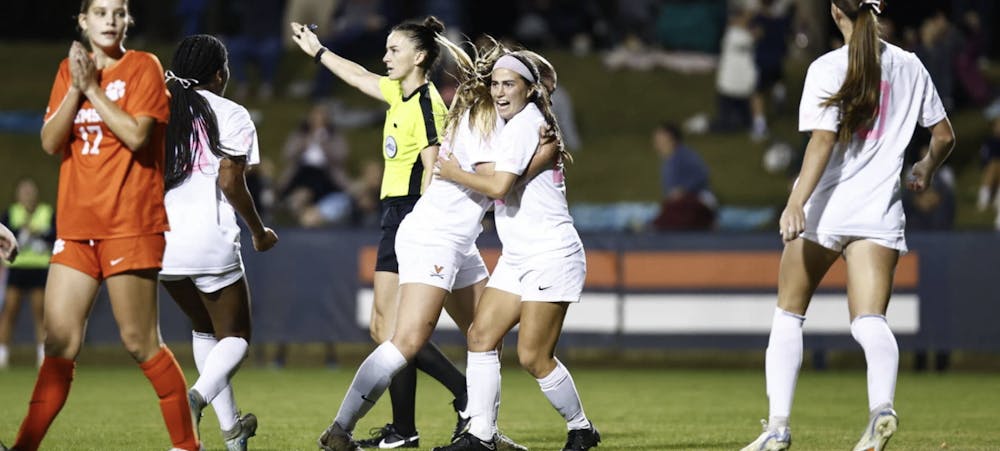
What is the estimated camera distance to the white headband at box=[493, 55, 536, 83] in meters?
7.63

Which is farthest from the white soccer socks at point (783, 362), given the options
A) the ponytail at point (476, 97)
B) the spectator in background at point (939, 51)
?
the spectator in background at point (939, 51)

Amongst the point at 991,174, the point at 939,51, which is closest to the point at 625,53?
the point at 939,51

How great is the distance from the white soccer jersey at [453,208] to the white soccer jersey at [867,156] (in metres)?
1.59

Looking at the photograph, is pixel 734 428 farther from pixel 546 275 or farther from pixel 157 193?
pixel 157 193

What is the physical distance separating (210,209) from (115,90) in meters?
1.32

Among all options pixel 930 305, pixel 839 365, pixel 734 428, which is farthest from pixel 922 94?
pixel 839 365

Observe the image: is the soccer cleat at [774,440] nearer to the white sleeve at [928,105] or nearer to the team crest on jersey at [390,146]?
the white sleeve at [928,105]

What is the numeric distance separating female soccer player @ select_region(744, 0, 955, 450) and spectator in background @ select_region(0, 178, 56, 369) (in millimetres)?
10921

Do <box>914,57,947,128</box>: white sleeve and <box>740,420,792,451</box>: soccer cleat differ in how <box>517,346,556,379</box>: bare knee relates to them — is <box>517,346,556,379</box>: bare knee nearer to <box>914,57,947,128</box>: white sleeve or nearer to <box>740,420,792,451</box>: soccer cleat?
<box>740,420,792,451</box>: soccer cleat

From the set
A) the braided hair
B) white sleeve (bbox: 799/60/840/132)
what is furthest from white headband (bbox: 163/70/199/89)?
white sleeve (bbox: 799/60/840/132)

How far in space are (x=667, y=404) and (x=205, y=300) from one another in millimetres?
5227

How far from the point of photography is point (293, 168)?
2036 cm

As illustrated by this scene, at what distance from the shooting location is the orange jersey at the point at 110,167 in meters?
6.32

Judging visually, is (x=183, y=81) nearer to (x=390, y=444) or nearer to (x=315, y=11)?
(x=390, y=444)
